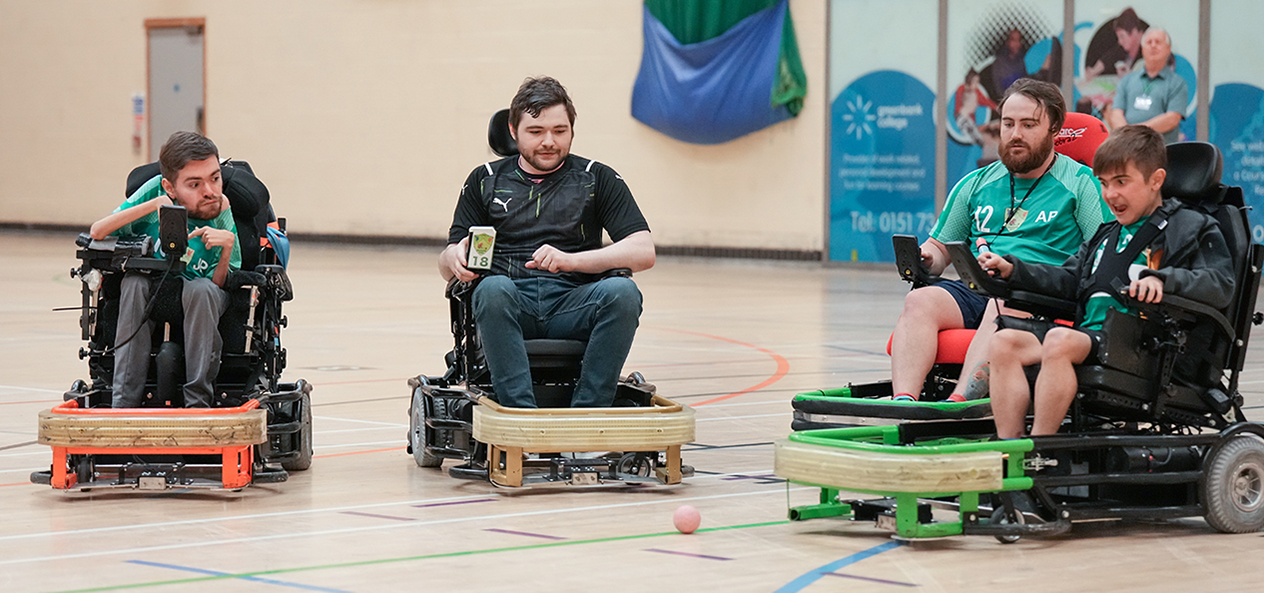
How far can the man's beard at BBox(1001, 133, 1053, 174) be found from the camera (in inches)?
199

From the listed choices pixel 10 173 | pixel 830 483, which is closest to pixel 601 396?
pixel 830 483

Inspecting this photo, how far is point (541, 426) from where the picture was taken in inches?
195

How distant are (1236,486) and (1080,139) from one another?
5.08ft

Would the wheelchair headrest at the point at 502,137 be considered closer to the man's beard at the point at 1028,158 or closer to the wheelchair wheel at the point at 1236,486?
the man's beard at the point at 1028,158

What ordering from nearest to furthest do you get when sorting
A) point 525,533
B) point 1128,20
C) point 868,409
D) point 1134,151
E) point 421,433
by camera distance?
point 525,533 < point 1134,151 < point 868,409 < point 421,433 < point 1128,20

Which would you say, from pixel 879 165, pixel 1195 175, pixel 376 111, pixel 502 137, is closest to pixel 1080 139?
pixel 1195 175

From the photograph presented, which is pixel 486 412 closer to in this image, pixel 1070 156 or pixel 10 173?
pixel 1070 156

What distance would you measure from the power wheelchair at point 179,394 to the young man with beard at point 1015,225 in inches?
75.7

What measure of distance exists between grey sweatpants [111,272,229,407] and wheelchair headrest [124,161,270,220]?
0.44m

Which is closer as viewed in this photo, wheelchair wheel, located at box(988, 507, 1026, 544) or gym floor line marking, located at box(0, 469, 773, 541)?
wheelchair wheel, located at box(988, 507, 1026, 544)

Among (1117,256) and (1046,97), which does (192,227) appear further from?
(1117,256)

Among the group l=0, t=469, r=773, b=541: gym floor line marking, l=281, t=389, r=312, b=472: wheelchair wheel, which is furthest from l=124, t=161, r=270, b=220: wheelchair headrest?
l=0, t=469, r=773, b=541: gym floor line marking

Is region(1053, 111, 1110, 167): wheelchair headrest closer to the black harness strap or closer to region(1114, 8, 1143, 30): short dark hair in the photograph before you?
the black harness strap

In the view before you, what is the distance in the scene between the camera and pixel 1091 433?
4414 millimetres
